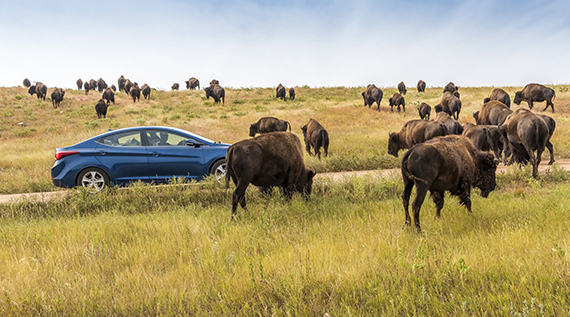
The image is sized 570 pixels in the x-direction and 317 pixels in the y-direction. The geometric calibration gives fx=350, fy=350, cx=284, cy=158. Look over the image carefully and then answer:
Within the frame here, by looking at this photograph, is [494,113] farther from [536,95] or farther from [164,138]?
[536,95]

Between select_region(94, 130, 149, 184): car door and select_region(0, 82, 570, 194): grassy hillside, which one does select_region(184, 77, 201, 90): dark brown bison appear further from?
select_region(94, 130, 149, 184): car door

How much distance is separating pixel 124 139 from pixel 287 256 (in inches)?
263

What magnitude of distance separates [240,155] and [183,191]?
2.77 m

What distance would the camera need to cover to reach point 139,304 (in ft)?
11.3

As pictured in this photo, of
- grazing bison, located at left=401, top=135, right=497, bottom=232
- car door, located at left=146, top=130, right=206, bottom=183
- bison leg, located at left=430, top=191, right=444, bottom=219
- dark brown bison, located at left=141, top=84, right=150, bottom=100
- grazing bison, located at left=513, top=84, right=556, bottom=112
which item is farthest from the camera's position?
dark brown bison, located at left=141, top=84, right=150, bottom=100

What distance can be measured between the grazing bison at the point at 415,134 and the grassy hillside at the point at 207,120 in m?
0.67

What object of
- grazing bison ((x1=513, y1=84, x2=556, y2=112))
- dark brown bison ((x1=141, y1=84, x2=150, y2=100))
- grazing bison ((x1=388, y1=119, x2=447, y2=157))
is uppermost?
dark brown bison ((x1=141, y1=84, x2=150, y2=100))

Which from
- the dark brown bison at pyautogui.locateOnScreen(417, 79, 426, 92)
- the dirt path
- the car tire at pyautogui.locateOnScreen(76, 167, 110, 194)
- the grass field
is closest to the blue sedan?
the car tire at pyautogui.locateOnScreen(76, 167, 110, 194)

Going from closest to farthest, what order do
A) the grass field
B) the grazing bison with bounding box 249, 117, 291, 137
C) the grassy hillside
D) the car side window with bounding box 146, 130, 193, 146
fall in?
the grass field → the car side window with bounding box 146, 130, 193, 146 → the grassy hillside → the grazing bison with bounding box 249, 117, 291, 137

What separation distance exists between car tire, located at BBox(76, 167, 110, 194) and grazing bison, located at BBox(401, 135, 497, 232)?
725 centimetres

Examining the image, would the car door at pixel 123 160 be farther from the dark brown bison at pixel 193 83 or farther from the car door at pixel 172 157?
the dark brown bison at pixel 193 83

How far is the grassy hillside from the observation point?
44.4 feet

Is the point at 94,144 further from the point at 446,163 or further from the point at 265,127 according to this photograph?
the point at 265,127

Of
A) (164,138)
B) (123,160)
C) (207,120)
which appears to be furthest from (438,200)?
(207,120)
